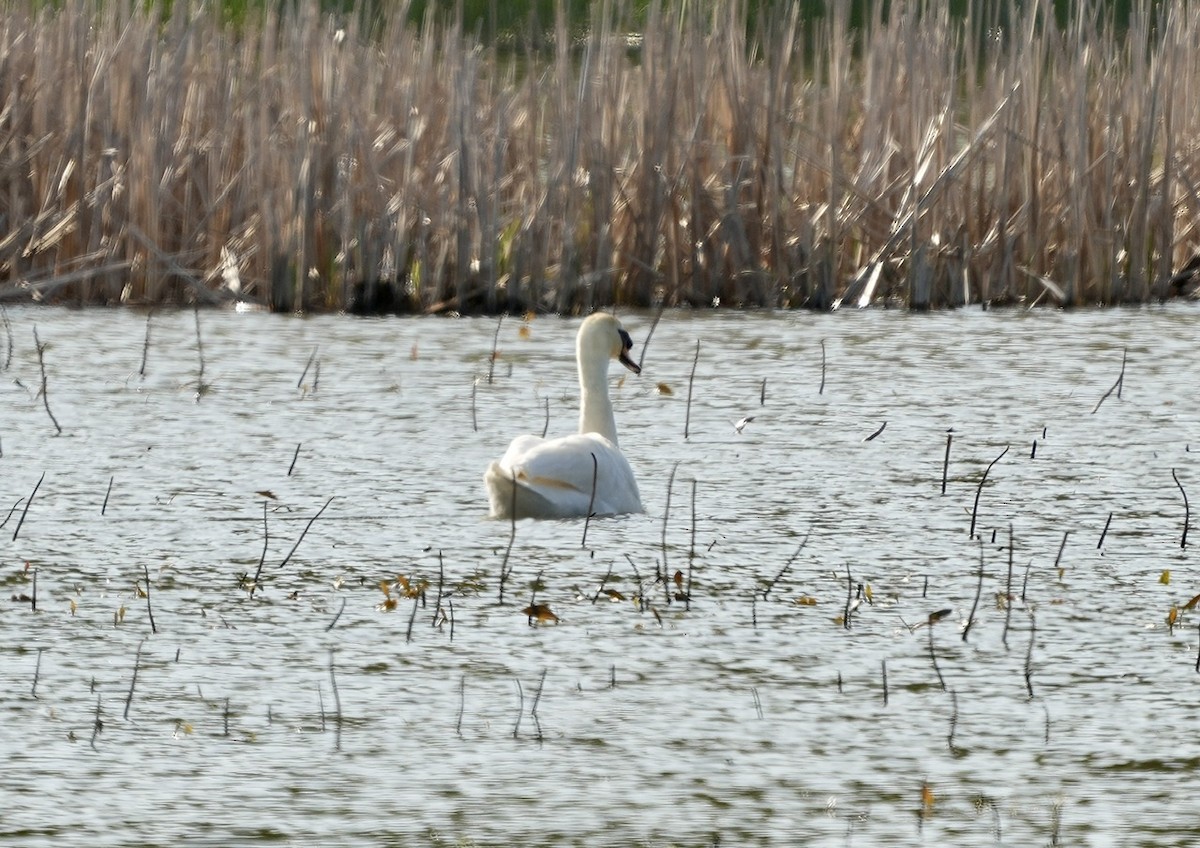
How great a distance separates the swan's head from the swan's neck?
3cm

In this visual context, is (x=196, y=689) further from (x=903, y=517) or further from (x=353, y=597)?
(x=903, y=517)

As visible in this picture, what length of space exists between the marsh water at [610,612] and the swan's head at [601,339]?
1.14 feet

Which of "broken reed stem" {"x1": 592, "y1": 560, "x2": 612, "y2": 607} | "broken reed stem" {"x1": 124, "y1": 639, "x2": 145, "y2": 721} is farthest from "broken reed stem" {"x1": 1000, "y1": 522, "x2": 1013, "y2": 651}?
"broken reed stem" {"x1": 124, "y1": 639, "x2": 145, "y2": 721}

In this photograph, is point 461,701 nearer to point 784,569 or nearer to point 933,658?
point 933,658

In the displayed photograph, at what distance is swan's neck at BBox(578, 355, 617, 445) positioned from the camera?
655cm

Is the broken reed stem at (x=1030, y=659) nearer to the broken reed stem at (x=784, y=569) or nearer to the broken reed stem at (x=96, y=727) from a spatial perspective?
the broken reed stem at (x=784, y=569)

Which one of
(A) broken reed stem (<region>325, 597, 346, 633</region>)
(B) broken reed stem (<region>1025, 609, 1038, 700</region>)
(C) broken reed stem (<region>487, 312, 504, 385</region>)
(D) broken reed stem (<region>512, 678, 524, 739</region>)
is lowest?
(D) broken reed stem (<region>512, 678, 524, 739</region>)

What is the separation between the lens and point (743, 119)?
33.0 ft

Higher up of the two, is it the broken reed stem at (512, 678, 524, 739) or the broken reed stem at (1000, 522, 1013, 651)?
the broken reed stem at (1000, 522, 1013, 651)

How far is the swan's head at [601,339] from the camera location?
6750 millimetres

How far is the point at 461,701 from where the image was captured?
4.02 m

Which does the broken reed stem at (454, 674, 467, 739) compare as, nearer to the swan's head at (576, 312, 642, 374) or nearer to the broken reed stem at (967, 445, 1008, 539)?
the broken reed stem at (967, 445, 1008, 539)

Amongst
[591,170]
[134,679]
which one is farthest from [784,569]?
[591,170]

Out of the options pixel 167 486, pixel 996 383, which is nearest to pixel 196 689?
pixel 167 486
